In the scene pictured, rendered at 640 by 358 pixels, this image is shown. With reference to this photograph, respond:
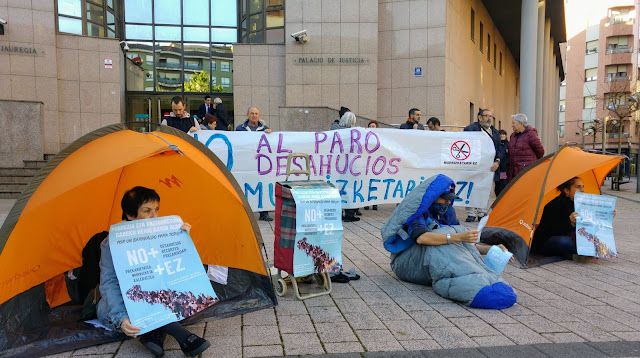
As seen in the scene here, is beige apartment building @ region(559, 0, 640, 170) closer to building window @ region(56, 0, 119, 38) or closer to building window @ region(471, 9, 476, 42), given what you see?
building window @ region(471, 9, 476, 42)

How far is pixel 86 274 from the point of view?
4.28m

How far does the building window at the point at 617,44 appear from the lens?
68.9 meters

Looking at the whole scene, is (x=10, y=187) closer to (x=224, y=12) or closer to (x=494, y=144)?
(x=224, y=12)

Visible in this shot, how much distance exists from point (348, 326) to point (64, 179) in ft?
8.01

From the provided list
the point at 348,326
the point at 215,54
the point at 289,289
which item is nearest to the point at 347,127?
the point at 289,289

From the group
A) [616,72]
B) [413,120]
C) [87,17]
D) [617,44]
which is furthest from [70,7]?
[617,44]

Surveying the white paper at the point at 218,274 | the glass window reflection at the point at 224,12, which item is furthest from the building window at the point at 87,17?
the white paper at the point at 218,274

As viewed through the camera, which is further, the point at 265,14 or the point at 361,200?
the point at 265,14

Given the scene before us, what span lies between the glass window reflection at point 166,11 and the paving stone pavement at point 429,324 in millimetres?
17522

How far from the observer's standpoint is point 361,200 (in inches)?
349

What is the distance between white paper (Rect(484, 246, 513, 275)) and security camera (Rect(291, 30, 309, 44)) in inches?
527

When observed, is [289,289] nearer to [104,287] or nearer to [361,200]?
[104,287]

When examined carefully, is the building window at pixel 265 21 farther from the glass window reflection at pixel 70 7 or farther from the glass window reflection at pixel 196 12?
the glass window reflection at pixel 70 7

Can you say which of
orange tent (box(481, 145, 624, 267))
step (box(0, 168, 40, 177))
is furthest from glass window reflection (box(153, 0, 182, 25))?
orange tent (box(481, 145, 624, 267))
